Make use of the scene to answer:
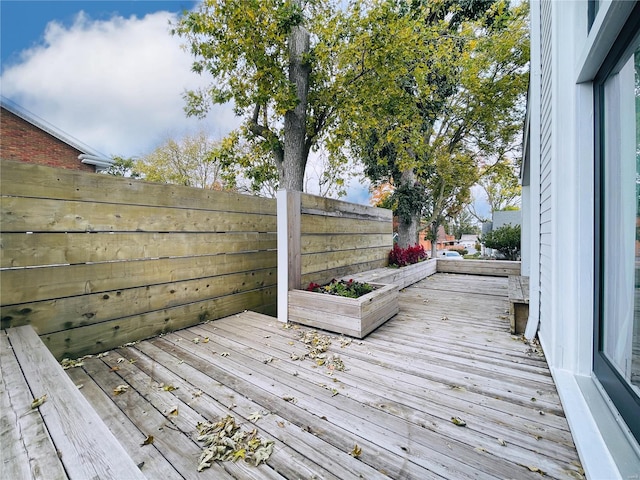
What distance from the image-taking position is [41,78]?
659 centimetres

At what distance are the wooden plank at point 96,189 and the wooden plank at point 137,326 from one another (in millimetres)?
999

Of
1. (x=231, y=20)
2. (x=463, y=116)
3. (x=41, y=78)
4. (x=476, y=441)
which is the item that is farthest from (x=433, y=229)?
(x=41, y=78)

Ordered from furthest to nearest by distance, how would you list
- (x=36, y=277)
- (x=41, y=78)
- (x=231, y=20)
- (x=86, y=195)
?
(x=41, y=78) → (x=231, y=20) → (x=86, y=195) → (x=36, y=277)

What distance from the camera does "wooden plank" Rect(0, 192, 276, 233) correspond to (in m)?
1.88

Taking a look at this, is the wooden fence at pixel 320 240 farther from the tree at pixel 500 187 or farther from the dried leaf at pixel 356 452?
the tree at pixel 500 187

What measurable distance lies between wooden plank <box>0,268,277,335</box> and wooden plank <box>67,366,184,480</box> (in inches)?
18.8

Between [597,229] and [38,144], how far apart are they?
13.3 meters

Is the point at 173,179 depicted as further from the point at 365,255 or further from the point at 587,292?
the point at 587,292

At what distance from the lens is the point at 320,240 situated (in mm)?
3580

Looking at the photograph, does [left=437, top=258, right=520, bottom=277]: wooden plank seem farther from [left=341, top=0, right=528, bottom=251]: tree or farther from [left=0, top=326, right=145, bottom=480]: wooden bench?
[left=0, top=326, right=145, bottom=480]: wooden bench

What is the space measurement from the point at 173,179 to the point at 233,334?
1142 cm

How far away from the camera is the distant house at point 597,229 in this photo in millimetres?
1071

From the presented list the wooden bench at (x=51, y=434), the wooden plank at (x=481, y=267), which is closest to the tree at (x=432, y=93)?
the wooden plank at (x=481, y=267)

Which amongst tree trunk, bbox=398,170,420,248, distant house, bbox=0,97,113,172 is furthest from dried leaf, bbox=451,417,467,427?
distant house, bbox=0,97,113,172
